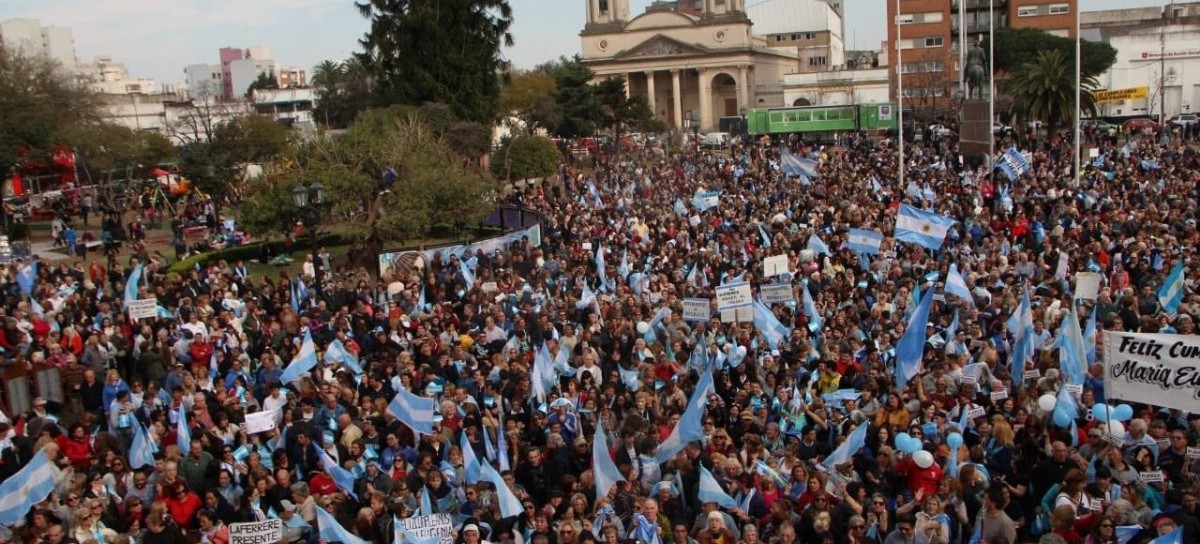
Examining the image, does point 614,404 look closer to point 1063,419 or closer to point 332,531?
point 332,531

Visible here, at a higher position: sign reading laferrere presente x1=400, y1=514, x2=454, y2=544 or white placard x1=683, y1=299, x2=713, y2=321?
white placard x1=683, y1=299, x2=713, y2=321

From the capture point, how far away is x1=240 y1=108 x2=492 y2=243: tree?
26859mm

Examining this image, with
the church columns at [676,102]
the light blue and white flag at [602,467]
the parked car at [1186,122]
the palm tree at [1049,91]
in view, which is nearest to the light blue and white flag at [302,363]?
the light blue and white flag at [602,467]

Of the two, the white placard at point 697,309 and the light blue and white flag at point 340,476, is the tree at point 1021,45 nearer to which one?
the white placard at point 697,309

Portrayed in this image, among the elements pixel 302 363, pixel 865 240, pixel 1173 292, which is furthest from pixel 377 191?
pixel 1173 292

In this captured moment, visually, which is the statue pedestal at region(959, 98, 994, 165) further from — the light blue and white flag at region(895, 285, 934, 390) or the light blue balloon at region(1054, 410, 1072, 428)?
the light blue balloon at region(1054, 410, 1072, 428)

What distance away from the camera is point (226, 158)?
43.5 m

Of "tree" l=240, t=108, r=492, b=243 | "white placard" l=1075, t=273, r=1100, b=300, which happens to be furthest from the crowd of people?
"tree" l=240, t=108, r=492, b=243

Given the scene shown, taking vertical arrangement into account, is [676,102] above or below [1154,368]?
above

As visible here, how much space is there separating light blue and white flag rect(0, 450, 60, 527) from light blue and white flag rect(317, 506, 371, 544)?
7.99 feet

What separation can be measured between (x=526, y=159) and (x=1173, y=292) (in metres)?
32.1

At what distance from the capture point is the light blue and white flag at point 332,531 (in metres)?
8.76

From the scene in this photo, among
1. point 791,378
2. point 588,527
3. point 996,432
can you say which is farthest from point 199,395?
point 996,432

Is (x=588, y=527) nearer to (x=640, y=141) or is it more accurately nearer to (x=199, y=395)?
(x=199, y=395)
